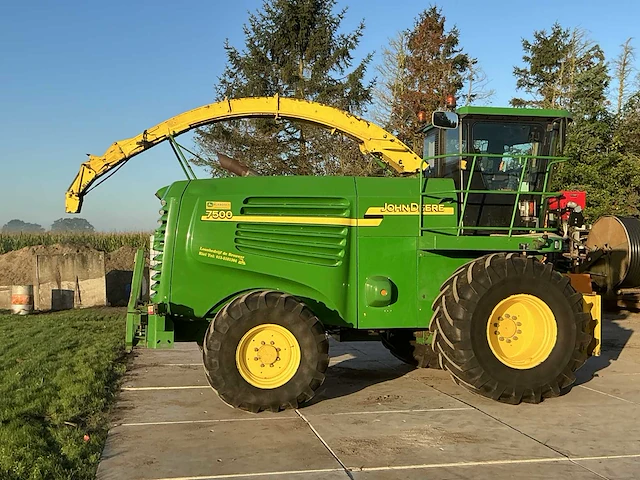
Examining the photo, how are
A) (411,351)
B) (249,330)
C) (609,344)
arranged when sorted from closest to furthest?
(249,330)
(411,351)
(609,344)

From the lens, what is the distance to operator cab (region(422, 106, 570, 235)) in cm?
717

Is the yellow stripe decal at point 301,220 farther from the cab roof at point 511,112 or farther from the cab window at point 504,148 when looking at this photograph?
the cab roof at point 511,112

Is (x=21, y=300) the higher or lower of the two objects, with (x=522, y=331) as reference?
lower

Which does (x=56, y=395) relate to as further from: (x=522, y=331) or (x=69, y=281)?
(x=69, y=281)

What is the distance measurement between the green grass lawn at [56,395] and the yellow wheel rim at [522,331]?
157 inches

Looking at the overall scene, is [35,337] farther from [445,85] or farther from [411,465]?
[445,85]

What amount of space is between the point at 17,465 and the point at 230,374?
207 centimetres

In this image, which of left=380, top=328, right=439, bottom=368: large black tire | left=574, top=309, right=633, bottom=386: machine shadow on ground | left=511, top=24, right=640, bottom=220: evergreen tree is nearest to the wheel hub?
left=380, top=328, right=439, bottom=368: large black tire

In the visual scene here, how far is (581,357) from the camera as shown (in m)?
6.66

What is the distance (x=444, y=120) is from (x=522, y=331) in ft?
7.83

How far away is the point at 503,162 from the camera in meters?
7.23

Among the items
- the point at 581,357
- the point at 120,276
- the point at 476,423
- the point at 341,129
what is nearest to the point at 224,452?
the point at 476,423

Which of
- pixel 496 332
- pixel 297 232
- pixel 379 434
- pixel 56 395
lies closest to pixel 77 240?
pixel 56 395

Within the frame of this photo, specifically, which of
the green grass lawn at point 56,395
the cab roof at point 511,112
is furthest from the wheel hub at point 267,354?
the cab roof at point 511,112
